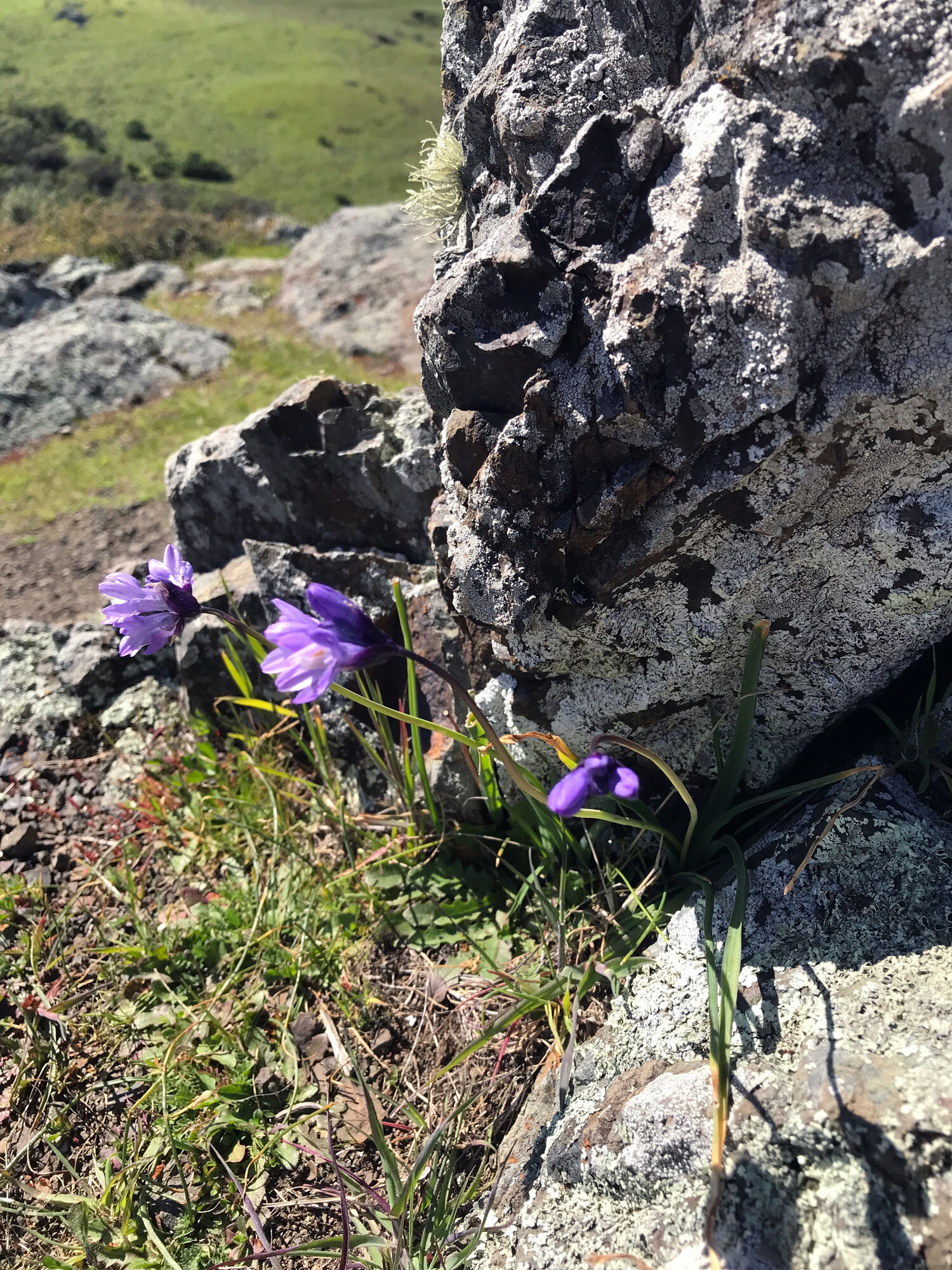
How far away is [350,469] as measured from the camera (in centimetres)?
332

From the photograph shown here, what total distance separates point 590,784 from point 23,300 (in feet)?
40.5

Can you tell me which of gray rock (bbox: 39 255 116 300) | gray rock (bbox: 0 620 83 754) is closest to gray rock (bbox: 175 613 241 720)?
gray rock (bbox: 0 620 83 754)

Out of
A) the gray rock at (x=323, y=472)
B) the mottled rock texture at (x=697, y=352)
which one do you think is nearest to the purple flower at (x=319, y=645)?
the mottled rock texture at (x=697, y=352)

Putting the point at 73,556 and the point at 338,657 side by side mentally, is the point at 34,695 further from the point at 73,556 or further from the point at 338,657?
the point at 338,657

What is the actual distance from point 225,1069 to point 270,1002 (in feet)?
0.79

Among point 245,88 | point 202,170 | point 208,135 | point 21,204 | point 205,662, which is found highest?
point 245,88

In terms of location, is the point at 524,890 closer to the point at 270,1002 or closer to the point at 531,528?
the point at 270,1002

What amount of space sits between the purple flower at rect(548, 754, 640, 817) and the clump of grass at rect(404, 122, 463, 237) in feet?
7.14

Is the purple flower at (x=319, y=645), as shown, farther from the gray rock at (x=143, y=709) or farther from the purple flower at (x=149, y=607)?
the gray rock at (x=143, y=709)

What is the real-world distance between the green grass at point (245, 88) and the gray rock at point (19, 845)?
2659 centimetres

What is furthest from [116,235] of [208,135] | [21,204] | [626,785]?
[208,135]

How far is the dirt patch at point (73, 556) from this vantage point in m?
5.05

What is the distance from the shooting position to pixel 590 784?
1.60m

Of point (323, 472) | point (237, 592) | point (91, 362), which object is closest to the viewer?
point (323, 472)
